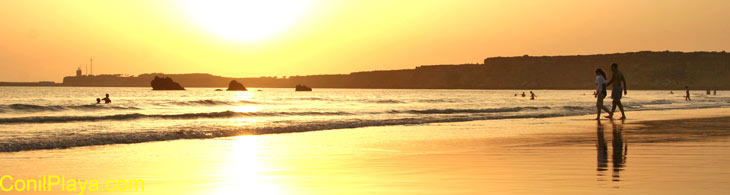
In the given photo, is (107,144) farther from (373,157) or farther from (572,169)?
(572,169)

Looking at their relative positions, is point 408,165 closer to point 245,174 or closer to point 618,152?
point 245,174

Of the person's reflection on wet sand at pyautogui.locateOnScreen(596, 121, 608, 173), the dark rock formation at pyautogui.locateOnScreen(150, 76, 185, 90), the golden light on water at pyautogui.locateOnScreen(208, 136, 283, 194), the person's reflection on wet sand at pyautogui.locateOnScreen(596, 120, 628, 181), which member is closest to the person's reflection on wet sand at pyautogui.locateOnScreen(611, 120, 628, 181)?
the person's reflection on wet sand at pyautogui.locateOnScreen(596, 120, 628, 181)

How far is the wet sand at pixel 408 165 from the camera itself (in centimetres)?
865

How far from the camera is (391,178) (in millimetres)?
9492

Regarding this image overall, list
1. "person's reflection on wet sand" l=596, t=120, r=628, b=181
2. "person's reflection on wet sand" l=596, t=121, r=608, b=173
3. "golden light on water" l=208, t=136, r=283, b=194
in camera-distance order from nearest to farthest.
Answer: "golden light on water" l=208, t=136, r=283, b=194, "person's reflection on wet sand" l=596, t=120, r=628, b=181, "person's reflection on wet sand" l=596, t=121, r=608, b=173

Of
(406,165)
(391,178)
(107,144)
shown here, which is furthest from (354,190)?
(107,144)

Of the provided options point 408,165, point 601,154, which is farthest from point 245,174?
point 601,154

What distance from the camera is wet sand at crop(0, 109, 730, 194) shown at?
28.4 feet

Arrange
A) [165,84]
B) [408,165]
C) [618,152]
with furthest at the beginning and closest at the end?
1. [165,84]
2. [618,152]
3. [408,165]

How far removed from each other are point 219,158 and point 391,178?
3.96 m

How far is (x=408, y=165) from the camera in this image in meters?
11.1

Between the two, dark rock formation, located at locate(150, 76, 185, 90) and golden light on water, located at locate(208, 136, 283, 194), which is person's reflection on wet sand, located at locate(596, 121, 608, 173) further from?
dark rock formation, located at locate(150, 76, 185, 90)

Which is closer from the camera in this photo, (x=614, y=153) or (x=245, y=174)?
(x=245, y=174)

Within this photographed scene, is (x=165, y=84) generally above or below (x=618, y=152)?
above
